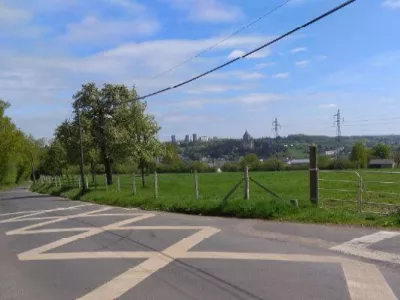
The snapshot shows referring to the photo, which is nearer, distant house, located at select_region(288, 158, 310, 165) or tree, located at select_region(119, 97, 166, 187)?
tree, located at select_region(119, 97, 166, 187)

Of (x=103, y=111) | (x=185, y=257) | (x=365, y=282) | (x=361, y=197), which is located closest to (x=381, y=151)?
(x=103, y=111)

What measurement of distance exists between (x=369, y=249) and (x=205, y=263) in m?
2.89

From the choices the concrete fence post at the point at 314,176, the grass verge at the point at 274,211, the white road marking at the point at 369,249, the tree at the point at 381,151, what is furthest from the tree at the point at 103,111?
the tree at the point at 381,151

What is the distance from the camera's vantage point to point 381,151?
127 meters

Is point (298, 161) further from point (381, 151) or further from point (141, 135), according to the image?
point (141, 135)

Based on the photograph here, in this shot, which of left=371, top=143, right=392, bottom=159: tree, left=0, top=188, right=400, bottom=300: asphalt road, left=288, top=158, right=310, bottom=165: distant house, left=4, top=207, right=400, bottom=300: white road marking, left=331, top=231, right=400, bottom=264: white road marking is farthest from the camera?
left=371, top=143, right=392, bottom=159: tree

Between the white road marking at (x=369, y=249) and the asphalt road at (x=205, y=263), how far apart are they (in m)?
0.02

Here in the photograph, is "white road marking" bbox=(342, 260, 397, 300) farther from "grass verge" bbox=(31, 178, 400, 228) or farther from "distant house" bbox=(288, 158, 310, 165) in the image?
"distant house" bbox=(288, 158, 310, 165)

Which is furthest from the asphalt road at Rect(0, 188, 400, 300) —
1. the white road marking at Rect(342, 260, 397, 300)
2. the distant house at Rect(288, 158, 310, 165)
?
the distant house at Rect(288, 158, 310, 165)

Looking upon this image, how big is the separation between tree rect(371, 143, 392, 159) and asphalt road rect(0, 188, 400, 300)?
122m

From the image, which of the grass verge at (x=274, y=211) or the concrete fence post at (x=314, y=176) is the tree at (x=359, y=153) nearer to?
the grass verge at (x=274, y=211)

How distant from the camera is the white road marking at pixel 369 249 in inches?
317

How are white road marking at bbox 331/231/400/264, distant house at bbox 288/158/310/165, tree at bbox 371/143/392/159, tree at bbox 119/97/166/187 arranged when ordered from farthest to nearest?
tree at bbox 371/143/392/159 < distant house at bbox 288/158/310/165 < tree at bbox 119/97/166/187 < white road marking at bbox 331/231/400/264

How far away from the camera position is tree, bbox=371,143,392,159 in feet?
416
